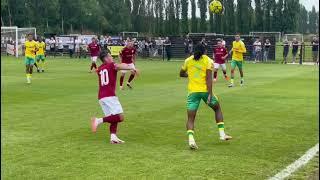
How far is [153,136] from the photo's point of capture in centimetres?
1077

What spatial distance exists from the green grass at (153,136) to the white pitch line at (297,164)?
0.42ft

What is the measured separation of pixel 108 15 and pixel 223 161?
96.9 meters

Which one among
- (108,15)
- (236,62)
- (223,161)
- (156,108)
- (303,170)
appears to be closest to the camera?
(303,170)

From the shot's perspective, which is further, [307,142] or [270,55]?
[270,55]

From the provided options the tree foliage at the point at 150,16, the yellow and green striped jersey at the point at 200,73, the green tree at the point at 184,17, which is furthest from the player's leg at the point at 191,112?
the green tree at the point at 184,17

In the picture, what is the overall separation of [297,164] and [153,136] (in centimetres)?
332

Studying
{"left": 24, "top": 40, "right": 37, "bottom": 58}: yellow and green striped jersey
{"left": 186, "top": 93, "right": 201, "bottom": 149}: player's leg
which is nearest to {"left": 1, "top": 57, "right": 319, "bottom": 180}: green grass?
{"left": 186, "top": 93, "right": 201, "bottom": 149}: player's leg

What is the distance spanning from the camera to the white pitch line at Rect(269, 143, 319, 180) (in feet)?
24.6

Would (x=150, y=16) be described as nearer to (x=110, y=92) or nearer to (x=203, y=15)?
(x=203, y=15)

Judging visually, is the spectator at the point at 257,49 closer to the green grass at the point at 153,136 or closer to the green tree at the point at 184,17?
the green grass at the point at 153,136

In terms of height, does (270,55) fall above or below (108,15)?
below

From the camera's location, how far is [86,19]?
95.8m

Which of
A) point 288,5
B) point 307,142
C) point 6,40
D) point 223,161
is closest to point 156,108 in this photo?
point 307,142

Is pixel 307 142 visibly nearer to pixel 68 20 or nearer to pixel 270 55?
pixel 270 55
